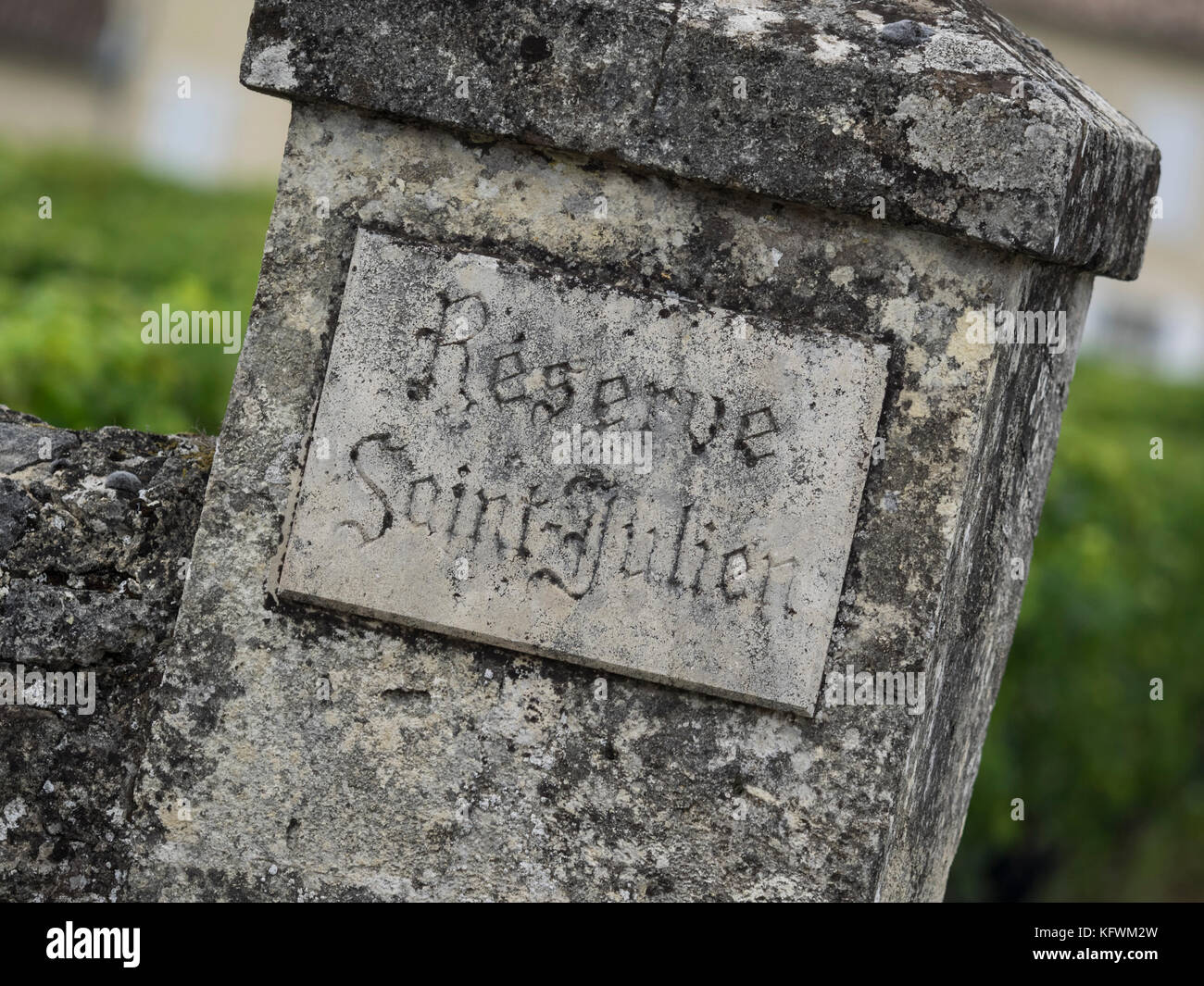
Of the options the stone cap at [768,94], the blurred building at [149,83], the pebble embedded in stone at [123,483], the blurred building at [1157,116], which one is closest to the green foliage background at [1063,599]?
the pebble embedded in stone at [123,483]

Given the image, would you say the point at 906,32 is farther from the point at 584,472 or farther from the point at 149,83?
the point at 149,83

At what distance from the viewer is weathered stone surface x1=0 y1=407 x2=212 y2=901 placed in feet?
7.86

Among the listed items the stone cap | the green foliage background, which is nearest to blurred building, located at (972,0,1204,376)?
the green foliage background

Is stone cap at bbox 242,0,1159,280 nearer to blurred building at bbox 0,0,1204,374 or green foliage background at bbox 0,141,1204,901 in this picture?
green foliage background at bbox 0,141,1204,901

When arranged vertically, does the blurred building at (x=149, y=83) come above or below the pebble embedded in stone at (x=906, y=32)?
above

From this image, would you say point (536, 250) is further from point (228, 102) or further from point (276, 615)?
point (228, 102)

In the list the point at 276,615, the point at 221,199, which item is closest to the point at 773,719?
the point at 276,615

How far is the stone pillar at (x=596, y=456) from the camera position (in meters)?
2.18

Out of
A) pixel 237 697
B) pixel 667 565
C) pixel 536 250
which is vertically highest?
pixel 536 250

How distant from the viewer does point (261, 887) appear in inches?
91.9

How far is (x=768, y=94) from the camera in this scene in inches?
84.4

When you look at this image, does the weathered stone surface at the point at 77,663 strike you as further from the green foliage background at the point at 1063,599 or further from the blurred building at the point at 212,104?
the blurred building at the point at 212,104

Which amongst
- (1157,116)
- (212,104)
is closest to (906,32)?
(1157,116)
